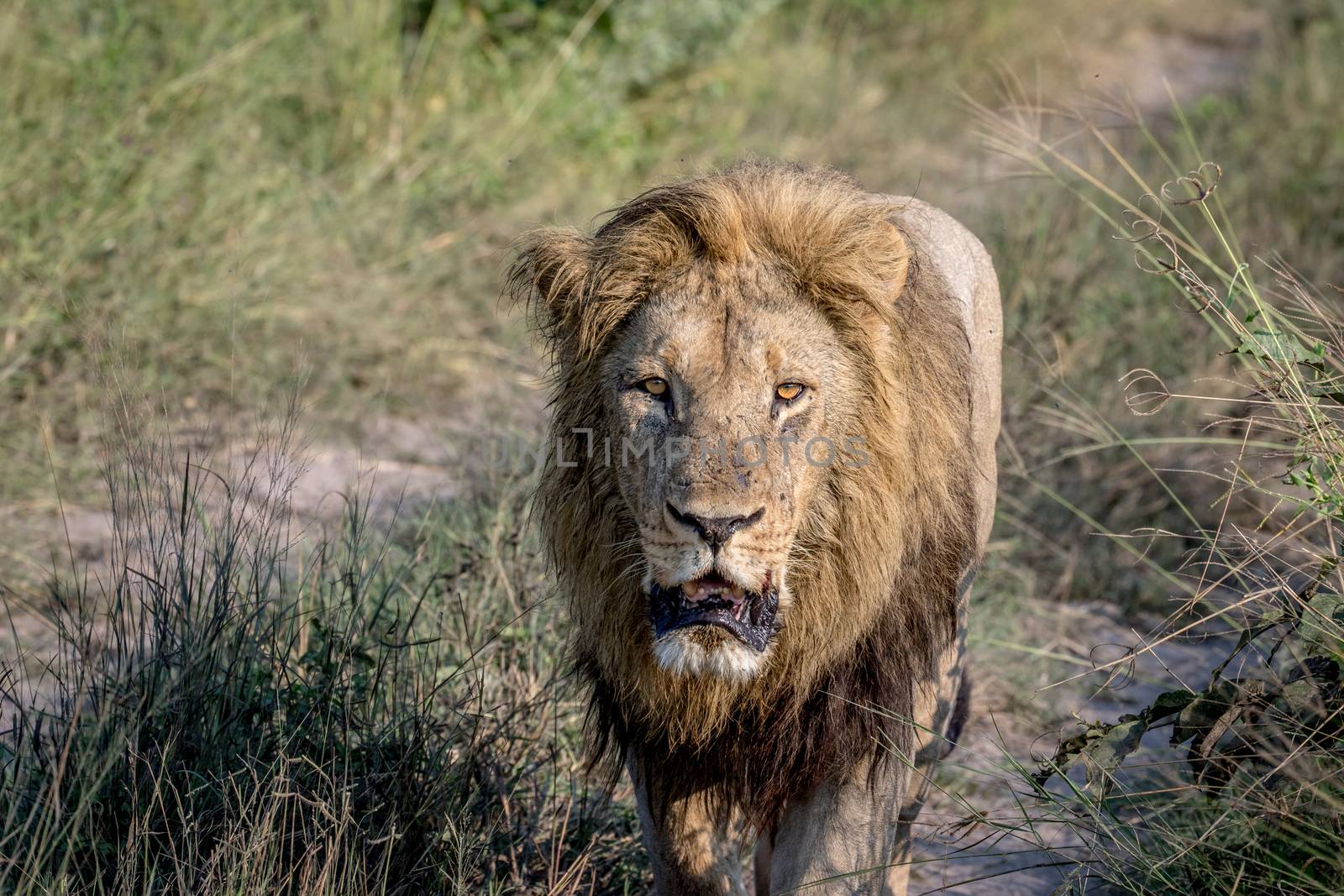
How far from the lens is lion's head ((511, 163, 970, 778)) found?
2.62m

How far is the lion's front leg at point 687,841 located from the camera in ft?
9.53

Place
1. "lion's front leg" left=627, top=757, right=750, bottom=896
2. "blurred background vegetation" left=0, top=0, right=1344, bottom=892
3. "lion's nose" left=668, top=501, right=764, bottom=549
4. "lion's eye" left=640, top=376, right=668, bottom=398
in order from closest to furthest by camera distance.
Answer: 1. "lion's nose" left=668, top=501, right=764, bottom=549
2. "lion's eye" left=640, top=376, right=668, bottom=398
3. "lion's front leg" left=627, top=757, right=750, bottom=896
4. "blurred background vegetation" left=0, top=0, right=1344, bottom=892

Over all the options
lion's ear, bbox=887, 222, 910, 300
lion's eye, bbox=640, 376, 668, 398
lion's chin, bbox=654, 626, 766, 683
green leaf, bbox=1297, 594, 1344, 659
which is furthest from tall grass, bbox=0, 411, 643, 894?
green leaf, bbox=1297, 594, 1344, 659

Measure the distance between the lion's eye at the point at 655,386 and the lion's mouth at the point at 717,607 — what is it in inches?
15.6

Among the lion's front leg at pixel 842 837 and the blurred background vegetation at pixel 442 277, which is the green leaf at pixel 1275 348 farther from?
the lion's front leg at pixel 842 837

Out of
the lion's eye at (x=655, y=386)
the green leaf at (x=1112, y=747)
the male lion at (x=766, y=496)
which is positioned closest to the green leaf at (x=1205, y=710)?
the green leaf at (x=1112, y=747)

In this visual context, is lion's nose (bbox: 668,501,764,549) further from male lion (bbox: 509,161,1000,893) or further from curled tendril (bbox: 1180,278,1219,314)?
curled tendril (bbox: 1180,278,1219,314)

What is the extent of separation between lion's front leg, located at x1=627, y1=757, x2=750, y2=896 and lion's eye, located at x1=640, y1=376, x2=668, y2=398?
799 mm

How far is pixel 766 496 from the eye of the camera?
8.50ft

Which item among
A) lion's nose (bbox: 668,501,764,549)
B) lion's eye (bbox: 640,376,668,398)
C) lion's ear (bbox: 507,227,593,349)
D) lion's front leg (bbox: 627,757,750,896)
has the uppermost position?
lion's ear (bbox: 507,227,593,349)


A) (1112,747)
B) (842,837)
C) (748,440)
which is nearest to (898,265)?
(748,440)

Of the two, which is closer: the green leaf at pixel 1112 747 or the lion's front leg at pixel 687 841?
the green leaf at pixel 1112 747

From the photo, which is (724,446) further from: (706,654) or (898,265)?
(898,265)

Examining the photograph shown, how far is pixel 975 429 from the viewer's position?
3.43 m
